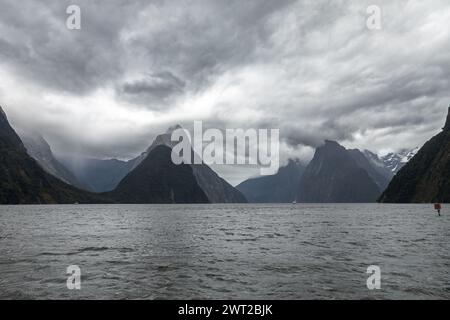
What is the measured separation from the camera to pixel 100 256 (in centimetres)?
3550

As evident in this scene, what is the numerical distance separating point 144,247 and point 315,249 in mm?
20126

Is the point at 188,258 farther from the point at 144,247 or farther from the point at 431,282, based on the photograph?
the point at 431,282

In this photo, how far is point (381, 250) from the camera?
38469mm
